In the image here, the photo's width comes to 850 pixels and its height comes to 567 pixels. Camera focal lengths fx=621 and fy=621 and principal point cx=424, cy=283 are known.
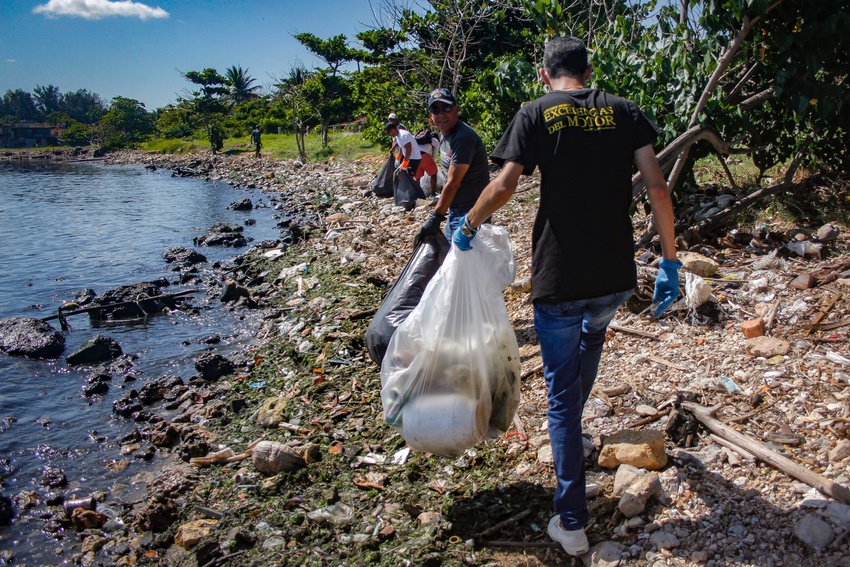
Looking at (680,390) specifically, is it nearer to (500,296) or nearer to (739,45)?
(500,296)

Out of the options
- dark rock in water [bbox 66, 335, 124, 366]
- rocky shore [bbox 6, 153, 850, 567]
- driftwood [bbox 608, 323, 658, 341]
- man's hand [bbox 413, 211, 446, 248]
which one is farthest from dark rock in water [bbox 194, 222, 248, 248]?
driftwood [bbox 608, 323, 658, 341]

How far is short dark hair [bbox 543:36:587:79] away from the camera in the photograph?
241 cm

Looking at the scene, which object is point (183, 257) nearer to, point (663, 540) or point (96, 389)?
point (96, 389)

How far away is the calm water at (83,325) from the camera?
4703mm

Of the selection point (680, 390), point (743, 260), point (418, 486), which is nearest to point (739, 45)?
point (743, 260)

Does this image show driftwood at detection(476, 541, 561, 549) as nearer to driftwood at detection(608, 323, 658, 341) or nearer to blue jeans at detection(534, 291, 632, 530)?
blue jeans at detection(534, 291, 632, 530)

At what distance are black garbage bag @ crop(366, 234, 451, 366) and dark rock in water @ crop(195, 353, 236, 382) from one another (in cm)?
316

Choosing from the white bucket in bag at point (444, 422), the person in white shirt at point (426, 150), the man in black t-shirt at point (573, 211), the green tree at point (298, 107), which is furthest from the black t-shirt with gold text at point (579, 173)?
the green tree at point (298, 107)

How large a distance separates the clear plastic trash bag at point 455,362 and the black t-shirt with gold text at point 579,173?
461 millimetres

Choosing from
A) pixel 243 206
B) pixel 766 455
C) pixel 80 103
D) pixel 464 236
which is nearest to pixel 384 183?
pixel 464 236

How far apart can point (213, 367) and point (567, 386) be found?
466cm

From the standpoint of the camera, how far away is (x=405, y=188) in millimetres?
6297

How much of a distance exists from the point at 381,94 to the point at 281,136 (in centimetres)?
2509

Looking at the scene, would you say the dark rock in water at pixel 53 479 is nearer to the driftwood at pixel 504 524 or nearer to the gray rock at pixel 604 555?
the driftwood at pixel 504 524
